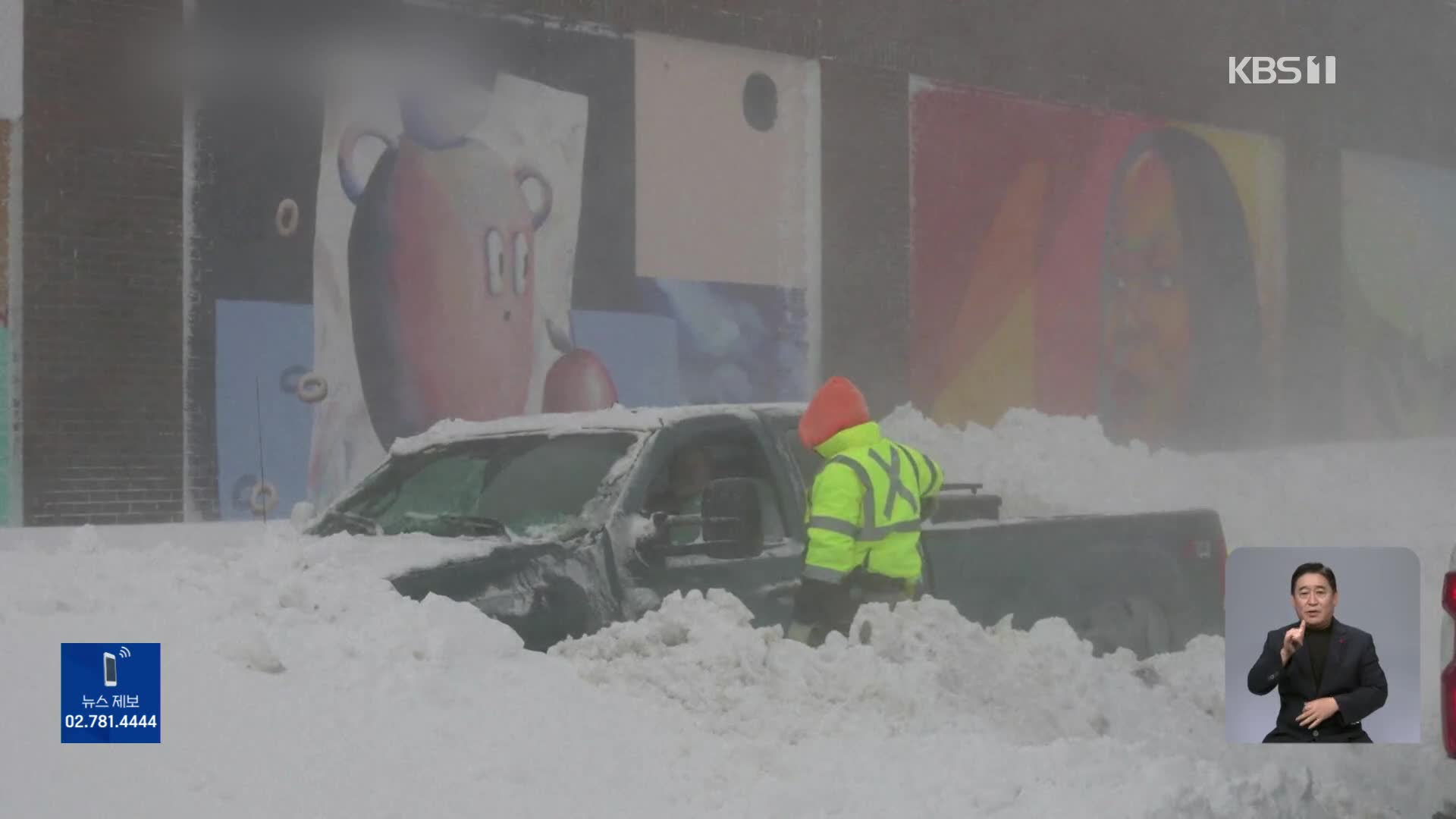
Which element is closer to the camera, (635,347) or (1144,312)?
(635,347)

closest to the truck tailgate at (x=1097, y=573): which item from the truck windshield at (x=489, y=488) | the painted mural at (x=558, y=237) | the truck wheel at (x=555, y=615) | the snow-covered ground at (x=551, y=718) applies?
the snow-covered ground at (x=551, y=718)

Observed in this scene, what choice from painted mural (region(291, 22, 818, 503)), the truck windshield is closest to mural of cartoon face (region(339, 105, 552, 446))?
painted mural (region(291, 22, 818, 503))

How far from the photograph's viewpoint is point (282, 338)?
7766mm

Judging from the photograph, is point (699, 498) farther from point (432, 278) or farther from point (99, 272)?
point (99, 272)

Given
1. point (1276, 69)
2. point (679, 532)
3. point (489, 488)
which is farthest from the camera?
point (1276, 69)

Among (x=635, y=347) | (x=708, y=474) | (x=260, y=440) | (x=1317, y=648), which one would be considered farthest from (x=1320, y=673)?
(x=635, y=347)

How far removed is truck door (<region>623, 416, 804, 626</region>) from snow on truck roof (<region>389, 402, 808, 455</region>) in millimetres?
61

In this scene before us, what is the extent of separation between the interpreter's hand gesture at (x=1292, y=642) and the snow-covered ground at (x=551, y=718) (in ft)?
1.50

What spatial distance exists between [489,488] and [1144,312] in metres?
4.97

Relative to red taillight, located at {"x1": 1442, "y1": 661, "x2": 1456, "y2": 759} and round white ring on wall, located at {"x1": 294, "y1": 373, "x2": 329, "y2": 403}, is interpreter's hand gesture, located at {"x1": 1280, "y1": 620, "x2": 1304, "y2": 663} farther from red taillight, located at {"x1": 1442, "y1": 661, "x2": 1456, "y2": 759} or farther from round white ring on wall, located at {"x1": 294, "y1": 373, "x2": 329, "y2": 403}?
round white ring on wall, located at {"x1": 294, "y1": 373, "x2": 329, "y2": 403}

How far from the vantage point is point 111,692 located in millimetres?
4770

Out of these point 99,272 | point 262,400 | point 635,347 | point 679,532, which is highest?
point 99,272

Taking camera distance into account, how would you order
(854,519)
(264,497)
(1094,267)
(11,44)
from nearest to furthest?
1. (854,519)
2. (11,44)
3. (264,497)
4. (1094,267)

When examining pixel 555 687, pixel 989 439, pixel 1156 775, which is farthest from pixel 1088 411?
pixel 555 687
